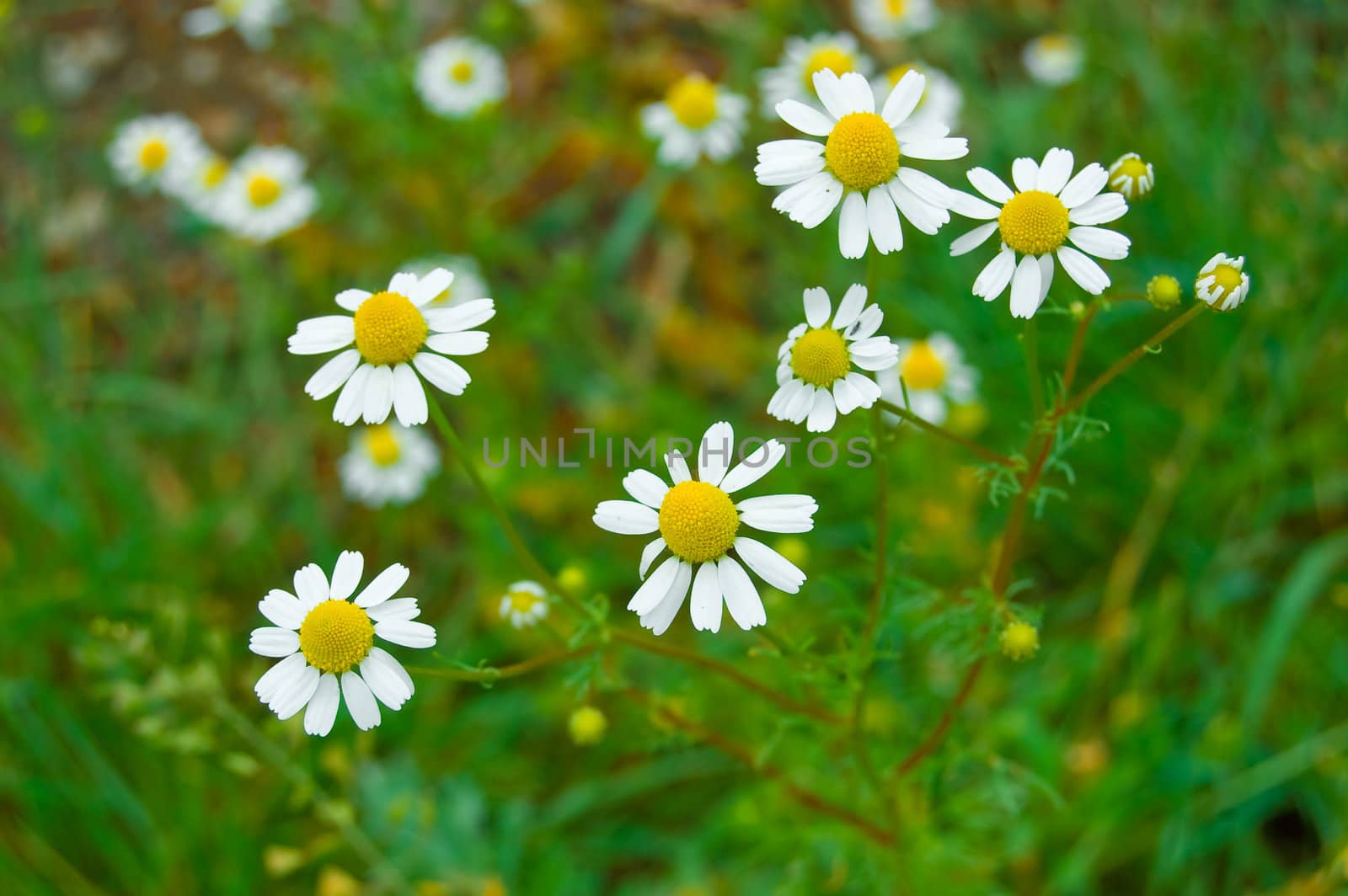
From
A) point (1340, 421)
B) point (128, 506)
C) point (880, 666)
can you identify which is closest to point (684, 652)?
point (880, 666)

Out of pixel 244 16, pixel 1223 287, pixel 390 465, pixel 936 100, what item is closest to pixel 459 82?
pixel 244 16

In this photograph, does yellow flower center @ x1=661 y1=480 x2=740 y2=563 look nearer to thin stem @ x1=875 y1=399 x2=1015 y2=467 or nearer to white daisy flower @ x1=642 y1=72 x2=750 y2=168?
thin stem @ x1=875 y1=399 x2=1015 y2=467

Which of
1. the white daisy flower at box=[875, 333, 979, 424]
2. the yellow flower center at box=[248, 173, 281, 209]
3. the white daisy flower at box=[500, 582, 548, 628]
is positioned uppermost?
the yellow flower center at box=[248, 173, 281, 209]

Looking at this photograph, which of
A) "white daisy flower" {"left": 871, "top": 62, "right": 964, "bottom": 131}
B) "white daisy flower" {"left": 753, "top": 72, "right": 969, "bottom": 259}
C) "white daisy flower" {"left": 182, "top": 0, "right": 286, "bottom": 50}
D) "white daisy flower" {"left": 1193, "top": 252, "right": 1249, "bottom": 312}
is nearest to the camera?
"white daisy flower" {"left": 1193, "top": 252, "right": 1249, "bottom": 312}

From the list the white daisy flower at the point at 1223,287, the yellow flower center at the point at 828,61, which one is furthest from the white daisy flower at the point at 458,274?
the white daisy flower at the point at 1223,287

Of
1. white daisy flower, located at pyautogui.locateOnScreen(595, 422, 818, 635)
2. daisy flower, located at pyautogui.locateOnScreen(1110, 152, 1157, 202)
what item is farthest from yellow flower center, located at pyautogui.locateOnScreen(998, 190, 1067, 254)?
white daisy flower, located at pyautogui.locateOnScreen(595, 422, 818, 635)

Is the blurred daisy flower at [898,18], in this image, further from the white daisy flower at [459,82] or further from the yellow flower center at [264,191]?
the yellow flower center at [264,191]

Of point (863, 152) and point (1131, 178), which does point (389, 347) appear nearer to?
point (863, 152)
